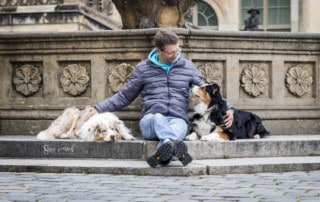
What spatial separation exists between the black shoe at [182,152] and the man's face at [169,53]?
1252mm

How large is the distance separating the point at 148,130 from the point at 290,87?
2922mm

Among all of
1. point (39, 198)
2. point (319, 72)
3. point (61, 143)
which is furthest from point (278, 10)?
point (39, 198)

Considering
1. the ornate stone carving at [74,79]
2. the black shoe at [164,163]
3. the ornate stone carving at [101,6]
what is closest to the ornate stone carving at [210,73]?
the ornate stone carving at [74,79]

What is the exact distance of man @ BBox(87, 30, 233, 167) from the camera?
981 centimetres

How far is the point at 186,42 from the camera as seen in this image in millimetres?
11289

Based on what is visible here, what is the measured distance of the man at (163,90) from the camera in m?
9.81

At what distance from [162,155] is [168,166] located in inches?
11.7

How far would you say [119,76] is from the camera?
11.5 metres

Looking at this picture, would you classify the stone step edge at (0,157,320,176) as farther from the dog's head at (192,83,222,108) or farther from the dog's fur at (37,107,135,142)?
the dog's head at (192,83,222,108)

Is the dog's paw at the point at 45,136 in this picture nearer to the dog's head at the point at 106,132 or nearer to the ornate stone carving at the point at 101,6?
the dog's head at the point at 106,132

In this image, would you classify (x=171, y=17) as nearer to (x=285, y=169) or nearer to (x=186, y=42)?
(x=186, y=42)

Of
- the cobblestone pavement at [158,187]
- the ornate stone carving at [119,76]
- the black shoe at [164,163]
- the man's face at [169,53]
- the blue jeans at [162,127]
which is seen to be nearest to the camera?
the cobblestone pavement at [158,187]

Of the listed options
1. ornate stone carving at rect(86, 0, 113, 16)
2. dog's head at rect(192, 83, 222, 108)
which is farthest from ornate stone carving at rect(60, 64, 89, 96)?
ornate stone carving at rect(86, 0, 113, 16)

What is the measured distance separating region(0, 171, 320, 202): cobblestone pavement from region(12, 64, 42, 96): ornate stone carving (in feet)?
8.33
